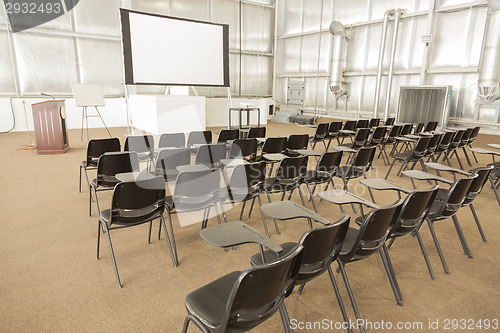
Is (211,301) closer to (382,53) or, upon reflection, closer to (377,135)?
(377,135)

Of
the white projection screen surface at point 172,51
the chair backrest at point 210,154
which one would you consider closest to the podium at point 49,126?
the white projection screen surface at point 172,51

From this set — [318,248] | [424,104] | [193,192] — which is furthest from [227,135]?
[424,104]

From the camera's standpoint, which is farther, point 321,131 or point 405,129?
point 405,129

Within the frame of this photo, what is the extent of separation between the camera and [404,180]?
17.8 feet

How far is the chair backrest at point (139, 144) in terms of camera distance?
4582mm

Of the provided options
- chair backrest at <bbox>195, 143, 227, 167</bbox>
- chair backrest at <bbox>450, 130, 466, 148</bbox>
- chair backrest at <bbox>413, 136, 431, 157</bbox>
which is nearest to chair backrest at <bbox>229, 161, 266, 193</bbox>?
chair backrest at <bbox>195, 143, 227, 167</bbox>

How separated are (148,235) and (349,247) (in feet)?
6.72

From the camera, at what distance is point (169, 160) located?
394cm

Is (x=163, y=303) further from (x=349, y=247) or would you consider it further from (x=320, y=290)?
(x=349, y=247)

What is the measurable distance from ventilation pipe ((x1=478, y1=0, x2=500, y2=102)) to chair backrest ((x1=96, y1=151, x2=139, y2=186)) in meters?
9.28

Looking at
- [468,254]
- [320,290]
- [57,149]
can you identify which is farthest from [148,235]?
[57,149]

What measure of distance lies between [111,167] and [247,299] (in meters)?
2.75

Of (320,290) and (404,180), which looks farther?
(404,180)

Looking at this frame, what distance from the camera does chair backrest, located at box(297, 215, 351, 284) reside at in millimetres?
1649
